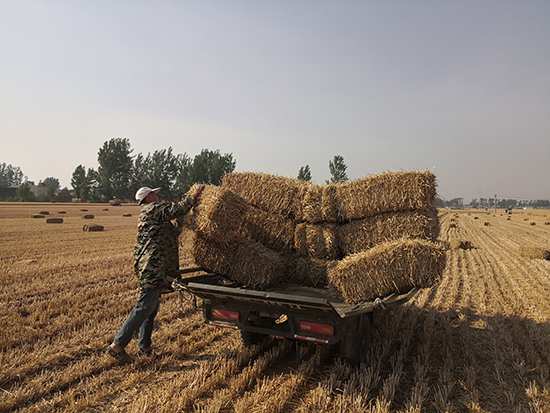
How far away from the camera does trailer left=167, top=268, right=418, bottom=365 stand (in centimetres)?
369

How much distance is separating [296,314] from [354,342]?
31.8 inches

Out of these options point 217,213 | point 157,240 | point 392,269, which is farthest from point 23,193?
point 392,269

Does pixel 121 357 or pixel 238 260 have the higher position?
pixel 238 260

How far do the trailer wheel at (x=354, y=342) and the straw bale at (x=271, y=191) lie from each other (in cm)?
177

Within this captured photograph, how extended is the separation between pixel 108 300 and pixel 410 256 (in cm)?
543

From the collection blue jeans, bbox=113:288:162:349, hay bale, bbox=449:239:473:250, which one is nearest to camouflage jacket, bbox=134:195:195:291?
blue jeans, bbox=113:288:162:349

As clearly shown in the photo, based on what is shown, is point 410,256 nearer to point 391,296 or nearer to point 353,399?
point 391,296

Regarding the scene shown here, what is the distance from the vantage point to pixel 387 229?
498cm

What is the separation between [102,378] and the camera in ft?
13.2

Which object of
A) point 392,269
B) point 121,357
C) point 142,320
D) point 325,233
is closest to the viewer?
point 392,269

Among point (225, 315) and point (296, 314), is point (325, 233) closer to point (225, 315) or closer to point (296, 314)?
point (296, 314)

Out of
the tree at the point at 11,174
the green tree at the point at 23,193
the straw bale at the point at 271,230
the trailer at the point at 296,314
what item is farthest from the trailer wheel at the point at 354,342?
the tree at the point at 11,174

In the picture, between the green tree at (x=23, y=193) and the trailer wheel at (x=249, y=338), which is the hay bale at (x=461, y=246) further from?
the green tree at (x=23, y=193)

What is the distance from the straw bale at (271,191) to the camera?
5574 mm
